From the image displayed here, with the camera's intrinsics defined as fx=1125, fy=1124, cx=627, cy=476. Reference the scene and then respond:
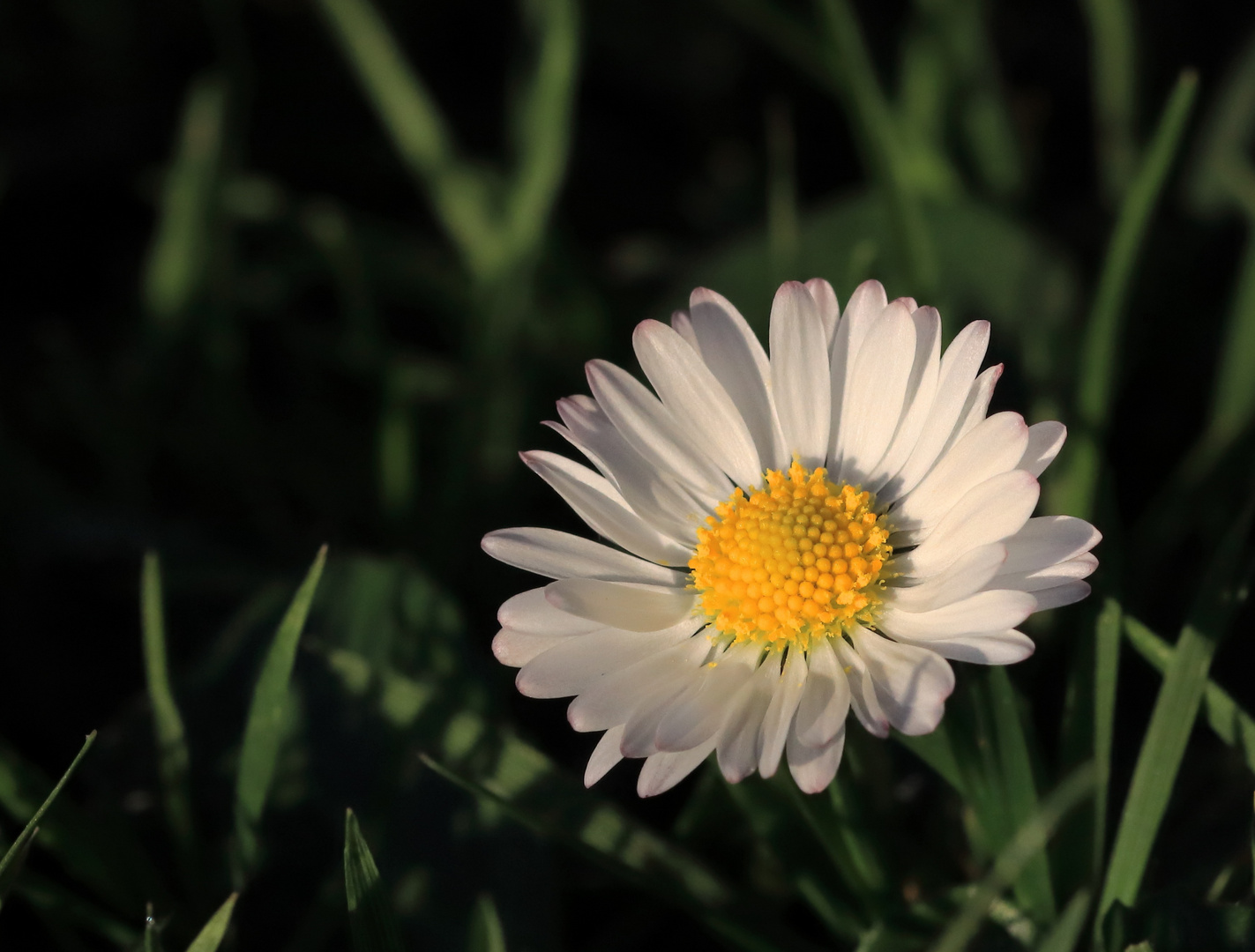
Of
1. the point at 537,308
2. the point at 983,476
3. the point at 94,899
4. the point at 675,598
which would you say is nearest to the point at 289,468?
the point at 537,308

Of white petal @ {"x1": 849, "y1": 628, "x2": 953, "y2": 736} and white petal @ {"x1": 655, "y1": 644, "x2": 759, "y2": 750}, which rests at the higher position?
white petal @ {"x1": 849, "y1": 628, "x2": 953, "y2": 736}

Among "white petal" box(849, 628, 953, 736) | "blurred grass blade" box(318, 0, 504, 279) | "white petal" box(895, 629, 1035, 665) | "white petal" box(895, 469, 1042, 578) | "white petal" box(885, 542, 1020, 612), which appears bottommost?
"white petal" box(849, 628, 953, 736)

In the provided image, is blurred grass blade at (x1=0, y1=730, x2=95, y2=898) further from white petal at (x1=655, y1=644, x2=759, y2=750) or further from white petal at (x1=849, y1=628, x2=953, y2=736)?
white petal at (x1=849, y1=628, x2=953, y2=736)

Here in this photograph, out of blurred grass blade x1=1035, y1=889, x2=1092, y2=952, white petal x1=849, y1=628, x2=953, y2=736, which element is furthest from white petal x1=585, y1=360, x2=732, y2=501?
blurred grass blade x1=1035, y1=889, x2=1092, y2=952

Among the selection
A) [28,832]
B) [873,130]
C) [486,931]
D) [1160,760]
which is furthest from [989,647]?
[873,130]

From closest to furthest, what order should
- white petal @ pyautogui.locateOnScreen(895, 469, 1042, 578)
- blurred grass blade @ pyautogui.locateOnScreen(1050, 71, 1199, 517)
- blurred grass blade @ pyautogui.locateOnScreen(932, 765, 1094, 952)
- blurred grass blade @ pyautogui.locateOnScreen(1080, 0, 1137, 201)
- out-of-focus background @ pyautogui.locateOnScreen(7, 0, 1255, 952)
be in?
blurred grass blade @ pyautogui.locateOnScreen(932, 765, 1094, 952) < white petal @ pyautogui.locateOnScreen(895, 469, 1042, 578) < out-of-focus background @ pyautogui.locateOnScreen(7, 0, 1255, 952) < blurred grass blade @ pyautogui.locateOnScreen(1050, 71, 1199, 517) < blurred grass blade @ pyautogui.locateOnScreen(1080, 0, 1137, 201)

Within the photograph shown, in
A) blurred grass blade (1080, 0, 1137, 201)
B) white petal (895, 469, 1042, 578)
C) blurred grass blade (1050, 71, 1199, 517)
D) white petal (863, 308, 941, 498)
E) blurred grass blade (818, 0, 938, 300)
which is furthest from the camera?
blurred grass blade (1080, 0, 1137, 201)

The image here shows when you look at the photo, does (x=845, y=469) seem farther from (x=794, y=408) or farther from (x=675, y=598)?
(x=675, y=598)

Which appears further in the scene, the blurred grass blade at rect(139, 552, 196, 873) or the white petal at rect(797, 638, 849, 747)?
the blurred grass blade at rect(139, 552, 196, 873)
